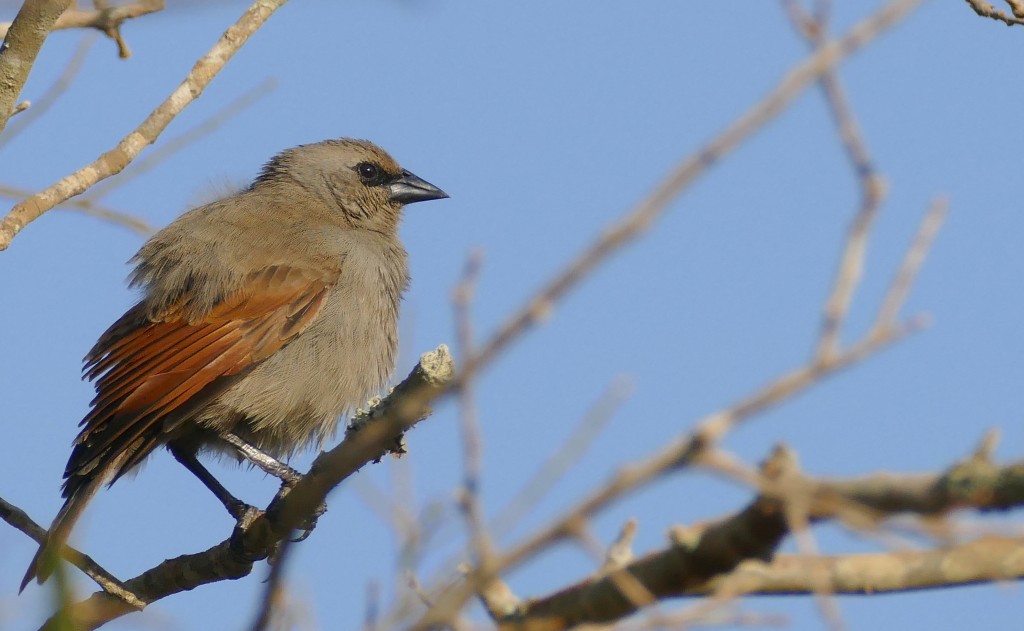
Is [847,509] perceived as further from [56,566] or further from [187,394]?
[187,394]

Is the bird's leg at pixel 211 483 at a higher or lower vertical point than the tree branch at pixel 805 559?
higher

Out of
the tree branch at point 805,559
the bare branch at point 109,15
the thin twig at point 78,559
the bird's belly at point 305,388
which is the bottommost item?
the tree branch at point 805,559

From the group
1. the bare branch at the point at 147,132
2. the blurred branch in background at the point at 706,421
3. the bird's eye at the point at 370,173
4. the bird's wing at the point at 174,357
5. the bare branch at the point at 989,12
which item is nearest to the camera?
the blurred branch in background at the point at 706,421

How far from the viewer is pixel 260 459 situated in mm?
5586

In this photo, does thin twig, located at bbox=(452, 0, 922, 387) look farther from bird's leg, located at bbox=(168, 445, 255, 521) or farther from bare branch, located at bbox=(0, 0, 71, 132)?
bird's leg, located at bbox=(168, 445, 255, 521)

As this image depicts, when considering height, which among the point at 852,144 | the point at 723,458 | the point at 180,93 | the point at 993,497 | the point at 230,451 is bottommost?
the point at 993,497

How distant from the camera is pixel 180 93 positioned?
4422 millimetres

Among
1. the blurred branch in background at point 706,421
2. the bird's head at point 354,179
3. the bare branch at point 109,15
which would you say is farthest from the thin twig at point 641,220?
the bird's head at point 354,179

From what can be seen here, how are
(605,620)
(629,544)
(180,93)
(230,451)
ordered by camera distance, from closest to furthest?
(605,620) → (629,544) → (180,93) → (230,451)

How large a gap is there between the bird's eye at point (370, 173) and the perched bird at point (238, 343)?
2.57ft

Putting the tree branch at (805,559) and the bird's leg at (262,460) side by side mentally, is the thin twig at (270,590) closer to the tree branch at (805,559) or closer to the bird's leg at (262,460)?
the tree branch at (805,559)

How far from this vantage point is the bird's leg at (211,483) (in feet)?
18.2

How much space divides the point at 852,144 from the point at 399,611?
1127mm

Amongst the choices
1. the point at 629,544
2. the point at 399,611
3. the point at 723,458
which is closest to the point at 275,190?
the point at 629,544
